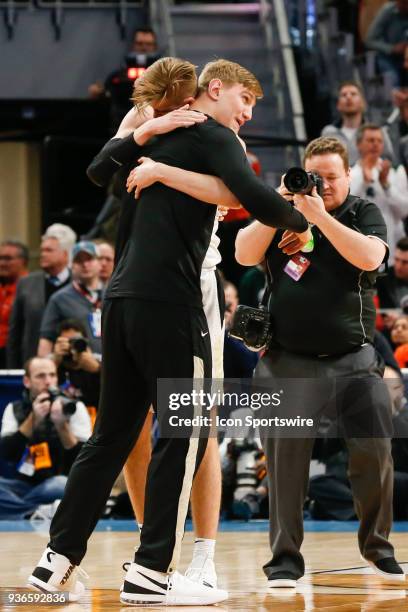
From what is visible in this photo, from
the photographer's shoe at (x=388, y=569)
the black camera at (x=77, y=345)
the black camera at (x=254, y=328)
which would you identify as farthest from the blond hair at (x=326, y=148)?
the black camera at (x=77, y=345)

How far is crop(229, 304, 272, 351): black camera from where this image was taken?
204 inches

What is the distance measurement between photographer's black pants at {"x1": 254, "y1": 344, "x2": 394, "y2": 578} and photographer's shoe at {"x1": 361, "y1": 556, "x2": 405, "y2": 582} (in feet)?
0.07

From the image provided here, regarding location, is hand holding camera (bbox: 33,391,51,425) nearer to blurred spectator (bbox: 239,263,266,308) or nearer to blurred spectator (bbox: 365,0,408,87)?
blurred spectator (bbox: 239,263,266,308)

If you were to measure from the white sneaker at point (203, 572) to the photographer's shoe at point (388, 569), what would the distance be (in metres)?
0.87

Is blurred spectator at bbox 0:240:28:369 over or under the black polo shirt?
over

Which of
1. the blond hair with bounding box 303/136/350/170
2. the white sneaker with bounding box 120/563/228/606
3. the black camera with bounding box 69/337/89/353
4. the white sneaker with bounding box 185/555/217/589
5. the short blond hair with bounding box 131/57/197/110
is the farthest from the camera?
the black camera with bounding box 69/337/89/353

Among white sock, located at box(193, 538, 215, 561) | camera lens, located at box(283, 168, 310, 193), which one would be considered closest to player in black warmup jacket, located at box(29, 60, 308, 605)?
white sock, located at box(193, 538, 215, 561)

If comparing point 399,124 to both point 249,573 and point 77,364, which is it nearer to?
point 77,364

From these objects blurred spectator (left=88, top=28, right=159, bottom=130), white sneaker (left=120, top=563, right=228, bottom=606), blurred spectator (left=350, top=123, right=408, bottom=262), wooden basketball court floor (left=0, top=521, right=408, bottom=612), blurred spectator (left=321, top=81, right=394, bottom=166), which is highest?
blurred spectator (left=88, top=28, right=159, bottom=130)

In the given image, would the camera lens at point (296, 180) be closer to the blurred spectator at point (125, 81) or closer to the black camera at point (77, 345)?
the black camera at point (77, 345)

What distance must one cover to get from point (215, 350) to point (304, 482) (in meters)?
0.74

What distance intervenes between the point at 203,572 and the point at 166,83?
1.79 meters

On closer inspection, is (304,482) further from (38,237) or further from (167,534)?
(38,237)

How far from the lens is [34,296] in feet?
32.3
